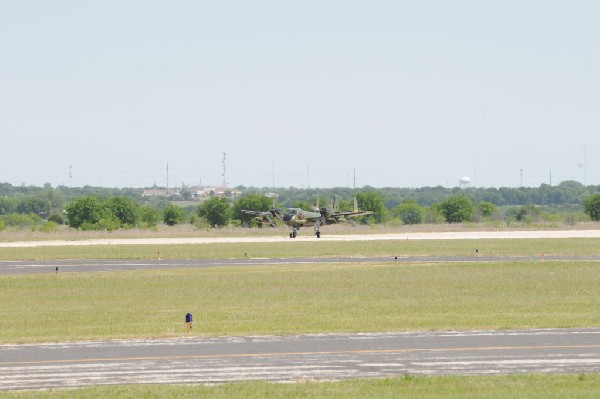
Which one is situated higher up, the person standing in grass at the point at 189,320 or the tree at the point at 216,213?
the tree at the point at 216,213

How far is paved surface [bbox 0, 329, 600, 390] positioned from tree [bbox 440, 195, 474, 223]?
130m

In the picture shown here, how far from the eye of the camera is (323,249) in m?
81.0

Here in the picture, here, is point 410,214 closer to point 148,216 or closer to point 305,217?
point 148,216

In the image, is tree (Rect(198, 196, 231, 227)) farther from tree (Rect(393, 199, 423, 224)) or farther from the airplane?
tree (Rect(393, 199, 423, 224))

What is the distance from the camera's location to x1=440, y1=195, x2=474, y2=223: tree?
15862cm

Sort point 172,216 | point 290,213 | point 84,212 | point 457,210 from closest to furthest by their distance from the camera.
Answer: point 290,213 → point 84,212 → point 457,210 → point 172,216

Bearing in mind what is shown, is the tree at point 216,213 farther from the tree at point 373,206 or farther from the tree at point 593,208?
the tree at point 593,208

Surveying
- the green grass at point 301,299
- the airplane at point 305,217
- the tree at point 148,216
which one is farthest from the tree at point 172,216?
the green grass at point 301,299

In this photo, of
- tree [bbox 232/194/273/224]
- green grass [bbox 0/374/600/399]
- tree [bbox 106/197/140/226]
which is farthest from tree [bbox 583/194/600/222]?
green grass [bbox 0/374/600/399]

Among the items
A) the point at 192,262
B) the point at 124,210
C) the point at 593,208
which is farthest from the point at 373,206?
the point at 192,262

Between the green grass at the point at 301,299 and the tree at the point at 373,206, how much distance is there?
100660 millimetres

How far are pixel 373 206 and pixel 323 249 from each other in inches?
3268

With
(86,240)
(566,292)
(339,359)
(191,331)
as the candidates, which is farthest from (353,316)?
(86,240)

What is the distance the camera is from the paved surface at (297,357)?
906 inches
